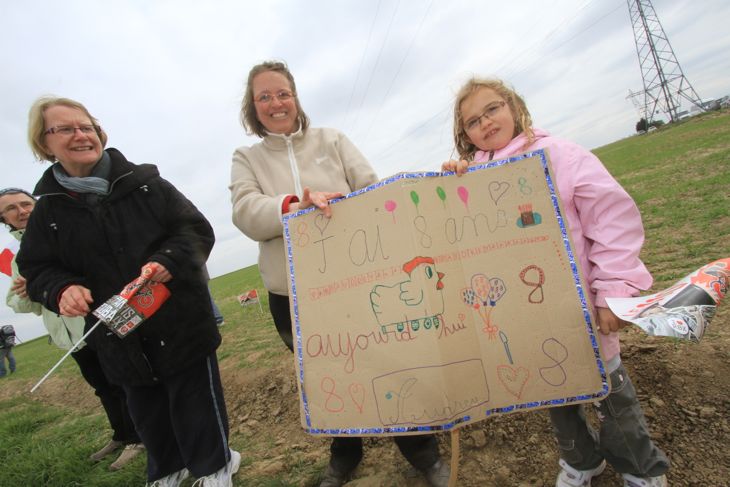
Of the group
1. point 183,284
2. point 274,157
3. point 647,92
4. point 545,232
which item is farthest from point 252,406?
point 647,92

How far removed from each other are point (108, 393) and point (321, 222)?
9.17ft

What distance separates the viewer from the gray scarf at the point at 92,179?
6.18 ft

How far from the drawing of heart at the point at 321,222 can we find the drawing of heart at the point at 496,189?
2.32ft

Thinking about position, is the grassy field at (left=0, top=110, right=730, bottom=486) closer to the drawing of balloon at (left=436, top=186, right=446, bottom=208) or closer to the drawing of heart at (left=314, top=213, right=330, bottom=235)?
the drawing of heart at (left=314, top=213, right=330, bottom=235)

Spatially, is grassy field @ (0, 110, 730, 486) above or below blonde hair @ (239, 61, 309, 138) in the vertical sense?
below

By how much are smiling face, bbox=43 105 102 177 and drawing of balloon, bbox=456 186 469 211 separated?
6.43 feet

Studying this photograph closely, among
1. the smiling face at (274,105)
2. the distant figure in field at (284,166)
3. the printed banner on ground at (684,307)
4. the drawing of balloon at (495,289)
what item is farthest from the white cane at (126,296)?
the printed banner on ground at (684,307)

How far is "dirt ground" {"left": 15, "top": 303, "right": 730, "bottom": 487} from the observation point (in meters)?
1.84

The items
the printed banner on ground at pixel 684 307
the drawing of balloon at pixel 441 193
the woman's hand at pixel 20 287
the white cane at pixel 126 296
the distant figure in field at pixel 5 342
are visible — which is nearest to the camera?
the printed banner on ground at pixel 684 307

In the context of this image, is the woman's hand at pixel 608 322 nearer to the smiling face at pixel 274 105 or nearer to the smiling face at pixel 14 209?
the smiling face at pixel 274 105

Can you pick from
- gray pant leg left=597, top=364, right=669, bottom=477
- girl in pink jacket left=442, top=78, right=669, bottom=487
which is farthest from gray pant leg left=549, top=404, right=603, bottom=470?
gray pant leg left=597, top=364, right=669, bottom=477

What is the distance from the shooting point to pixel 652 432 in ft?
6.57

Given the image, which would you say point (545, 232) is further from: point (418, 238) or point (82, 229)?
point (82, 229)

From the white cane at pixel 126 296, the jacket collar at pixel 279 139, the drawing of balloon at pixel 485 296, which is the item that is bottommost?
the drawing of balloon at pixel 485 296
